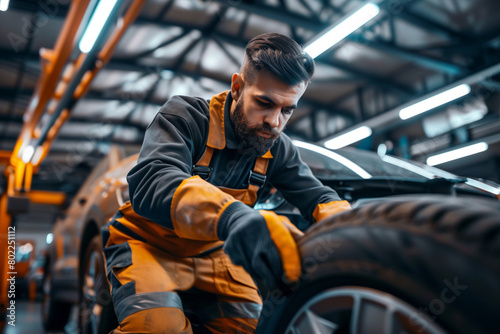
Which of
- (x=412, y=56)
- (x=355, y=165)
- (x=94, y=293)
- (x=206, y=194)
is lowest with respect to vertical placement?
(x=94, y=293)

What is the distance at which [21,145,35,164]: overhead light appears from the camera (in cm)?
444

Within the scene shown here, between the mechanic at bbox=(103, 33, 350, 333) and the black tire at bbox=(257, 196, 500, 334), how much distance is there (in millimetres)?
112

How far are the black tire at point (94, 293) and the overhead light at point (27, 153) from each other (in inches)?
117

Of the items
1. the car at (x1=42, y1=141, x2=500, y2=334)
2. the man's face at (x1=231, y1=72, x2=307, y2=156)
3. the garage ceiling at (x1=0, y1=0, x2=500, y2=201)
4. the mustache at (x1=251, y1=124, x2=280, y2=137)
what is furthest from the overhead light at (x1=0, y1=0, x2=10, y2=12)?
the car at (x1=42, y1=141, x2=500, y2=334)

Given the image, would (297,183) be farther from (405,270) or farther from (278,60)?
(405,270)

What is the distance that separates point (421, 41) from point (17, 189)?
19.2 ft

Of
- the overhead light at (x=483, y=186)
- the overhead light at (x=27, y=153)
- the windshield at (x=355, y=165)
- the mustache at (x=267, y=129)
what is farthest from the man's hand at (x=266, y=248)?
the overhead light at (x=27, y=153)

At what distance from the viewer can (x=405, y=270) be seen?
1.66ft

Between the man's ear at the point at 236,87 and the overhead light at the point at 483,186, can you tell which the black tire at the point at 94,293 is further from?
the overhead light at the point at 483,186

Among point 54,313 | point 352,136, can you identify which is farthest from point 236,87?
point 352,136

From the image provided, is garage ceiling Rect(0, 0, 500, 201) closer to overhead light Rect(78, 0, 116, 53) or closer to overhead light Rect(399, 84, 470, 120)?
overhead light Rect(399, 84, 470, 120)

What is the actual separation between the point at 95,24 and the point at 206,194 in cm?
284

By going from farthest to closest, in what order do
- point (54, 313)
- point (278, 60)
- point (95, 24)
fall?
point (95, 24) < point (54, 313) < point (278, 60)

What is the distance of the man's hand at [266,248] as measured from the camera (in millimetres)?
630
